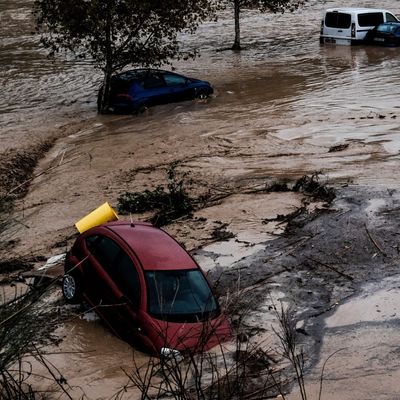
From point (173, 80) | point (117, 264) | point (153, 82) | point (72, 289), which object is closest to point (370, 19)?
point (173, 80)

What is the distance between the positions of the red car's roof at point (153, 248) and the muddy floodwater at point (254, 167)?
1.09m

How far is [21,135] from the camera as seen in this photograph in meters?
21.0

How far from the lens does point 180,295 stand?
32.7 ft

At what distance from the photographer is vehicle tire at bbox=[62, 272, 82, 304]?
10.9 meters

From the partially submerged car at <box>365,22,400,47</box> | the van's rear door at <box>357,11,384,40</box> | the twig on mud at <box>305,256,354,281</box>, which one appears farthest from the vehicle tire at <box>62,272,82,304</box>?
the van's rear door at <box>357,11,384,40</box>

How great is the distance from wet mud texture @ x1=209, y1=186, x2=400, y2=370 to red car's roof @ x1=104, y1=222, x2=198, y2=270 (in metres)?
0.96

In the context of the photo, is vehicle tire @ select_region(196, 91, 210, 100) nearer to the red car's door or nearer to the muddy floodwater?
the muddy floodwater

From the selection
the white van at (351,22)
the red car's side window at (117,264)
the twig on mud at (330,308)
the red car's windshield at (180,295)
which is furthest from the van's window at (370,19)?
the red car's windshield at (180,295)

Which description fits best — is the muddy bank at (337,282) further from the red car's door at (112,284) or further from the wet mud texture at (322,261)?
the red car's door at (112,284)

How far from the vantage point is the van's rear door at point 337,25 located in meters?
31.0

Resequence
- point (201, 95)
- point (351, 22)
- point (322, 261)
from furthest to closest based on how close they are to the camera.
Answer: point (351, 22) < point (201, 95) < point (322, 261)

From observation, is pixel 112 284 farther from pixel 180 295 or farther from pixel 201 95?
pixel 201 95

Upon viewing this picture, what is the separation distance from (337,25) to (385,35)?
2126 millimetres

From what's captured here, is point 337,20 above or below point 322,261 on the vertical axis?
above
